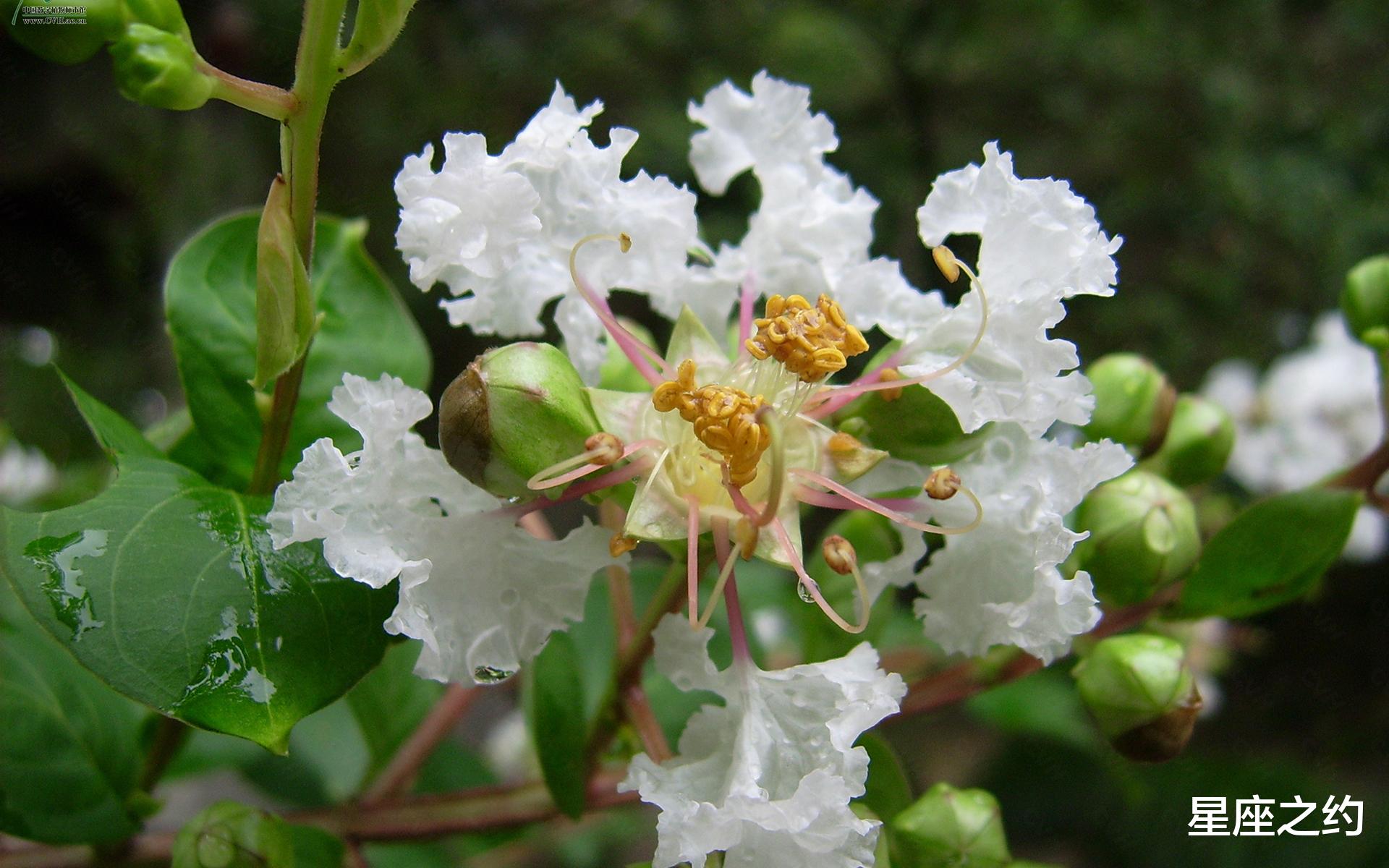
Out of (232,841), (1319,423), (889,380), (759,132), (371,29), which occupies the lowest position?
(232,841)

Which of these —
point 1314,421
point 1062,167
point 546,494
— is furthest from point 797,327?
point 1062,167

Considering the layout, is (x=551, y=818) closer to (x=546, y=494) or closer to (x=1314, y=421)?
(x=546, y=494)

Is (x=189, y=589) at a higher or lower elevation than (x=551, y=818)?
higher

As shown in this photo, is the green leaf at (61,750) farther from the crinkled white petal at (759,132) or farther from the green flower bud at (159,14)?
the crinkled white petal at (759,132)

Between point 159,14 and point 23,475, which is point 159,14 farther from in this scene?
point 23,475

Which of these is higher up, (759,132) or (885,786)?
(759,132)

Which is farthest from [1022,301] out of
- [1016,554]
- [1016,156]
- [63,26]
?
[1016,156]
